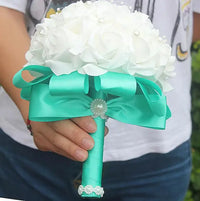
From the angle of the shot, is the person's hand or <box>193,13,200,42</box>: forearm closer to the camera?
the person's hand

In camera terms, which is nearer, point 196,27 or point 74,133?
point 74,133

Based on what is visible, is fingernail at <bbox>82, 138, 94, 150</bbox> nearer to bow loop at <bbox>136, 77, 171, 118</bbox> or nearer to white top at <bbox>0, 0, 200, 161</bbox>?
bow loop at <bbox>136, 77, 171, 118</bbox>

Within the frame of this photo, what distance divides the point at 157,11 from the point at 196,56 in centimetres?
111

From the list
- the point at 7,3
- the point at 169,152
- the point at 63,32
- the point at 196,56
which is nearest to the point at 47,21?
the point at 63,32

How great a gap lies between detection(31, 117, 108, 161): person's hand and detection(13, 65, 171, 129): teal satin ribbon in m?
0.02

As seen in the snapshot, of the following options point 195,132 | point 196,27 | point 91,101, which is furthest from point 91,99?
point 195,132

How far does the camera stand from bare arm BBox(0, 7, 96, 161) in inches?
31.4

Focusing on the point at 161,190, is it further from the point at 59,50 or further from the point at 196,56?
the point at 196,56

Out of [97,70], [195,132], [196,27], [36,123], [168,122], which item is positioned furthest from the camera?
[195,132]

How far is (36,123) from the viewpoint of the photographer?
89 cm

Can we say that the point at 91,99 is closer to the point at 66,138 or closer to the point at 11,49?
the point at 66,138

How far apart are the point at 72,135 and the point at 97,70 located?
145 millimetres

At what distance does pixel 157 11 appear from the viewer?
1052 mm

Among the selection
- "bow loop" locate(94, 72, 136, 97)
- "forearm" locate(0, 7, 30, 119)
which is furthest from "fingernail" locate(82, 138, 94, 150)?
"forearm" locate(0, 7, 30, 119)
